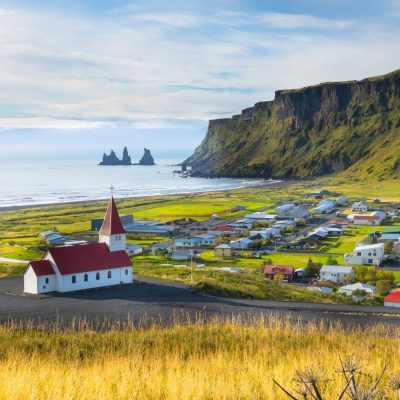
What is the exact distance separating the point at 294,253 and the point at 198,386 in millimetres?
53748

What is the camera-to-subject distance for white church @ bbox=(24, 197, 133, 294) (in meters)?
29.7

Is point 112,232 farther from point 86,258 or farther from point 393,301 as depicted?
point 393,301

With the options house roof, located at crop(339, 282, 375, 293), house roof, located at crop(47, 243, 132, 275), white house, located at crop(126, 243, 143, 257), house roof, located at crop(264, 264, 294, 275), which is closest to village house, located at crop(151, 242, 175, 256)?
white house, located at crop(126, 243, 143, 257)

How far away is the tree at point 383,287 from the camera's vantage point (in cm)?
3628

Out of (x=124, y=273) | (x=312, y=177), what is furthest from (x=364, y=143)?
(x=124, y=273)

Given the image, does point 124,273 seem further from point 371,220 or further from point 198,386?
point 371,220

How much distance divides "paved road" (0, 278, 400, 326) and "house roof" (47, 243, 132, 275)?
148 centimetres

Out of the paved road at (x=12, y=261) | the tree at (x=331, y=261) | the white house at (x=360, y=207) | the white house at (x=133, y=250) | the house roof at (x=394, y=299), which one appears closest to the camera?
the house roof at (x=394, y=299)

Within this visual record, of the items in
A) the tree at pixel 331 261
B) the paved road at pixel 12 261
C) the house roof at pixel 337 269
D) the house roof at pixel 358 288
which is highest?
the paved road at pixel 12 261

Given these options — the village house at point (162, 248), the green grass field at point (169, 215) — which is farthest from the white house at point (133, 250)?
the village house at point (162, 248)

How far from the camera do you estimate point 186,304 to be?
2577 cm

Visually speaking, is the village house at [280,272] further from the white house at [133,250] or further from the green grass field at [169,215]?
the white house at [133,250]

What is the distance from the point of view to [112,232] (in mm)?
32875

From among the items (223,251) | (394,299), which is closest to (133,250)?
(223,251)
